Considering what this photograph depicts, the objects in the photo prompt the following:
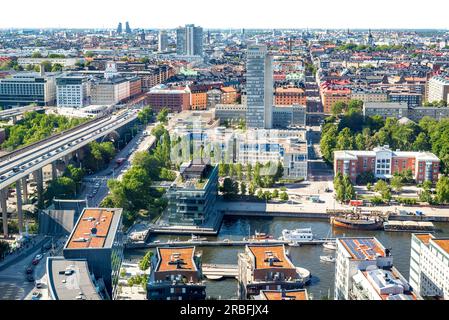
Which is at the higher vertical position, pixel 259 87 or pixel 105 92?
pixel 259 87

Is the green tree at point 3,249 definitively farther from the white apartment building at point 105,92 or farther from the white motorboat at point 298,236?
the white apartment building at point 105,92

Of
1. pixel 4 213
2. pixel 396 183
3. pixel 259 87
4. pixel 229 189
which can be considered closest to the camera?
pixel 4 213

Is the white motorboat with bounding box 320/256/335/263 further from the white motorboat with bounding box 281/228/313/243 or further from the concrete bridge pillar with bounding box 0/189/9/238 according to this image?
the concrete bridge pillar with bounding box 0/189/9/238

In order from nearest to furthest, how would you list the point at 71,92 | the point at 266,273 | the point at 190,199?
1. the point at 266,273
2. the point at 190,199
3. the point at 71,92

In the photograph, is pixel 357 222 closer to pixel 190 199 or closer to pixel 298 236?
pixel 298 236

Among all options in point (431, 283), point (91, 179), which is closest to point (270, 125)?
point (91, 179)

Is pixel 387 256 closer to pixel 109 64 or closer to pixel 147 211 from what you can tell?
pixel 147 211

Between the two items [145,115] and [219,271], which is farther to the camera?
[145,115]

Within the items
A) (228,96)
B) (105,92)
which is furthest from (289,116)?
(105,92)
